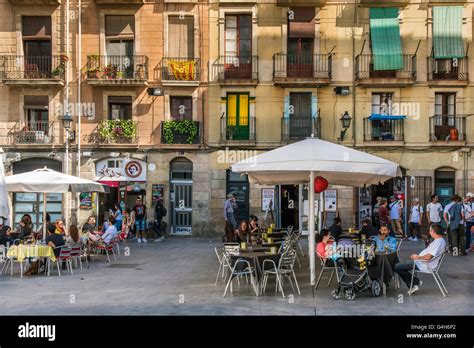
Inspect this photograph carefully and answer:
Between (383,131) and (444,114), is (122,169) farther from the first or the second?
(444,114)

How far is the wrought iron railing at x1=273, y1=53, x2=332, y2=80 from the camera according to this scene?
27.0m

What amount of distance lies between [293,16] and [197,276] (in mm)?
16606

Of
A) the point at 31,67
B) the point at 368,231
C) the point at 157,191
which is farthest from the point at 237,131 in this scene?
the point at 368,231

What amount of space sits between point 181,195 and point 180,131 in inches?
119

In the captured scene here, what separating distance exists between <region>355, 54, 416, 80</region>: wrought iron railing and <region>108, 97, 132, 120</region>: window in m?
10.8

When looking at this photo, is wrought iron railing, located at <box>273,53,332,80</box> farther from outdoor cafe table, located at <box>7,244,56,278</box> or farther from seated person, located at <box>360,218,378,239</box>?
outdoor cafe table, located at <box>7,244,56,278</box>

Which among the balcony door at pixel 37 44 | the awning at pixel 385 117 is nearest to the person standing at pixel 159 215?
the balcony door at pixel 37 44

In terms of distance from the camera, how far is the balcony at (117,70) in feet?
88.1

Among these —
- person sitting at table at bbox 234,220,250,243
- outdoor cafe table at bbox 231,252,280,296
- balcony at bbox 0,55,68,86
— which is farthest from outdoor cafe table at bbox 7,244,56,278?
balcony at bbox 0,55,68,86

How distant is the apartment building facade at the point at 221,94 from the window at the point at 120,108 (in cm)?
7

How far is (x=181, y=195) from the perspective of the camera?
1085 inches
